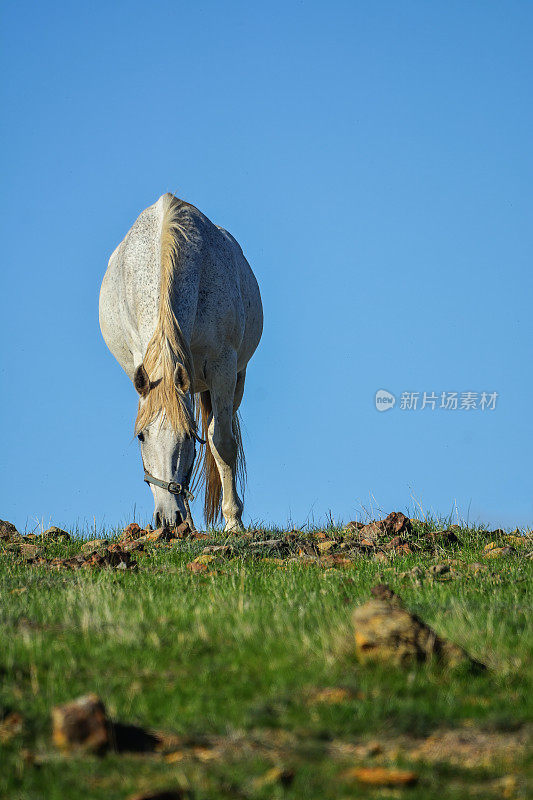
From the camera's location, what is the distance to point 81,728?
2662 millimetres

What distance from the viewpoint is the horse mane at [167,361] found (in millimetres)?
8164

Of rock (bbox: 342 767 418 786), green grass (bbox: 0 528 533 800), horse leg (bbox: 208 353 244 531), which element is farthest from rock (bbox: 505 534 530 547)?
rock (bbox: 342 767 418 786)

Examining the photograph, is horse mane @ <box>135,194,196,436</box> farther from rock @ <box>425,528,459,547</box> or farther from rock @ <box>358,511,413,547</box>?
rock @ <box>425,528,459,547</box>

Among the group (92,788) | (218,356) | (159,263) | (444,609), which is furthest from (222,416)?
(92,788)

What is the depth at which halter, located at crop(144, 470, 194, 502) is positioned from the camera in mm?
8227

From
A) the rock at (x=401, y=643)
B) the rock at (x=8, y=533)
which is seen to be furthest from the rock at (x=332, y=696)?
the rock at (x=8, y=533)

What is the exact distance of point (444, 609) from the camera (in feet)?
14.4

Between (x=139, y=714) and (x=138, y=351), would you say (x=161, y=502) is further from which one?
(x=139, y=714)

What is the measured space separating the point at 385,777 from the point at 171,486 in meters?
5.95

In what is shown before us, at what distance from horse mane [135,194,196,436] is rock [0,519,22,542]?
167cm

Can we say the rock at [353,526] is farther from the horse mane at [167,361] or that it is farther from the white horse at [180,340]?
the horse mane at [167,361]

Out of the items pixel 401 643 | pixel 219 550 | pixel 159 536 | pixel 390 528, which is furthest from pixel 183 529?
pixel 401 643

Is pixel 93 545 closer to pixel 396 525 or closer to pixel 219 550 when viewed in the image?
pixel 219 550

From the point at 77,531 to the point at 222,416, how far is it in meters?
2.47
